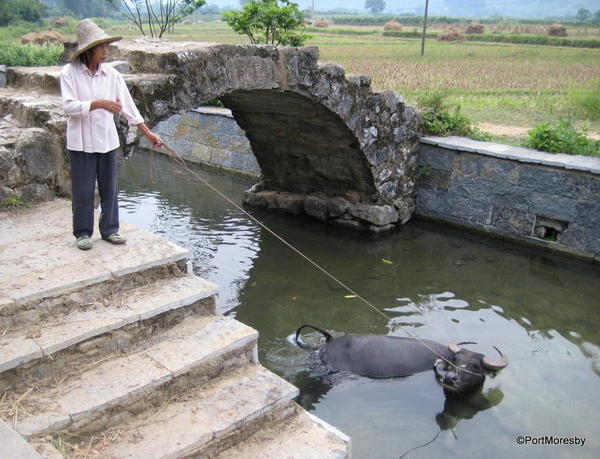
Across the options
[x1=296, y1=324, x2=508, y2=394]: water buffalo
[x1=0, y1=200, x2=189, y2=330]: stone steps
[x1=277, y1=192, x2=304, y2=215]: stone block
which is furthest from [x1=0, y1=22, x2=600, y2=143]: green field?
[x1=0, y1=200, x2=189, y2=330]: stone steps

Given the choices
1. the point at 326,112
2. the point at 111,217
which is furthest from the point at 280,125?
the point at 111,217

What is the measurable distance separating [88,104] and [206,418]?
2029 millimetres

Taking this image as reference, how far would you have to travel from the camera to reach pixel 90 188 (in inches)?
157

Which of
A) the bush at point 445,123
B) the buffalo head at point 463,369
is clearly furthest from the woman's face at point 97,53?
the bush at point 445,123

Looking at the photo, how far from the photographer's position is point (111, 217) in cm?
410

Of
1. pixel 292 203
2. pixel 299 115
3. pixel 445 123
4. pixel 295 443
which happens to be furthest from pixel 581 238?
pixel 295 443

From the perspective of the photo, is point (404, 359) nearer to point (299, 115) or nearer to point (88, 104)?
point (88, 104)

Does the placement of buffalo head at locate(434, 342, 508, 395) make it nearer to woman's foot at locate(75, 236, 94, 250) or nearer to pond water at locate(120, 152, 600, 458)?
pond water at locate(120, 152, 600, 458)

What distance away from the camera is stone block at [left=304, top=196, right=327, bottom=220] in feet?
29.4

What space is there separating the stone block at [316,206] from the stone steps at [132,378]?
5252 millimetres

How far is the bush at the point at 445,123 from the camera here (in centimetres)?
897

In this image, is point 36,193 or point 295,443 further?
point 36,193

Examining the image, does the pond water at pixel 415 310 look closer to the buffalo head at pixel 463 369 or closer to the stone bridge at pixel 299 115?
the buffalo head at pixel 463 369

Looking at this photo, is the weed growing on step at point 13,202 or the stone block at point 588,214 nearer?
the weed growing on step at point 13,202
